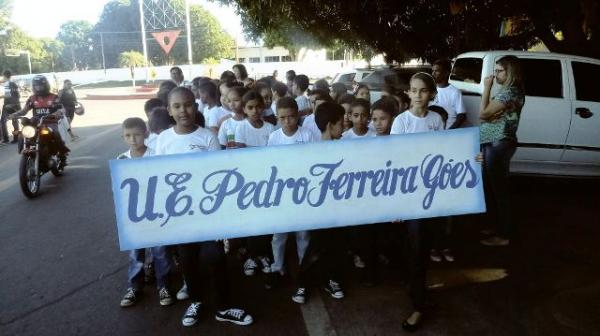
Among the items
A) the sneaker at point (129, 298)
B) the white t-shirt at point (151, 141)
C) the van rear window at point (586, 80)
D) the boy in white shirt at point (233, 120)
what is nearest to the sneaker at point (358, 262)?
the boy in white shirt at point (233, 120)

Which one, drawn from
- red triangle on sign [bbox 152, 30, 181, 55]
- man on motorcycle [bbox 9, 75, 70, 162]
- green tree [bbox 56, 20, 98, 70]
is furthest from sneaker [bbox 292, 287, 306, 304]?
green tree [bbox 56, 20, 98, 70]

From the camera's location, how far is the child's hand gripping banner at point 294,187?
287 cm

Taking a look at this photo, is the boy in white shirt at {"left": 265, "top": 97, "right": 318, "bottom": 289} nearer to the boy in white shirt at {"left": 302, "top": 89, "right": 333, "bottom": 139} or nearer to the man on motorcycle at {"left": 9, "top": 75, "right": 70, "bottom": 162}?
the boy in white shirt at {"left": 302, "top": 89, "right": 333, "bottom": 139}

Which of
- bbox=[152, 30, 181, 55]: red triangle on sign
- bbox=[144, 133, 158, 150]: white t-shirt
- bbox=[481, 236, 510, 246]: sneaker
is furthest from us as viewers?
bbox=[152, 30, 181, 55]: red triangle on sign

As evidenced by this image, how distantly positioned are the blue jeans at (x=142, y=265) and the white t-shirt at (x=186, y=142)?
78 cm

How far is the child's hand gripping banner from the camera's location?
287 centimetres

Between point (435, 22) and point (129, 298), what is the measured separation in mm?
10463

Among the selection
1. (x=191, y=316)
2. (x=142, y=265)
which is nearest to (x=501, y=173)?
(x=191, y=316)

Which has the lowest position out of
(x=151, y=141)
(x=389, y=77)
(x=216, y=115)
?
(x=151, y=141)

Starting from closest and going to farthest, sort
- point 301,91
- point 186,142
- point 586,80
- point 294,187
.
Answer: point 294,187 → point 186,142 → point 586,80 → point 301,91

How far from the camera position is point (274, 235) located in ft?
11.8

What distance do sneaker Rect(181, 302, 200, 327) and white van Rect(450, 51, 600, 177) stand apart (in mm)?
4396

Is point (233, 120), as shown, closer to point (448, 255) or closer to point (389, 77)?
point (448, 255)

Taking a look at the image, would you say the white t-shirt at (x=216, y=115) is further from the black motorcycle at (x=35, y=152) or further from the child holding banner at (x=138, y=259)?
the black motorcycle at (x=35, y=152)
